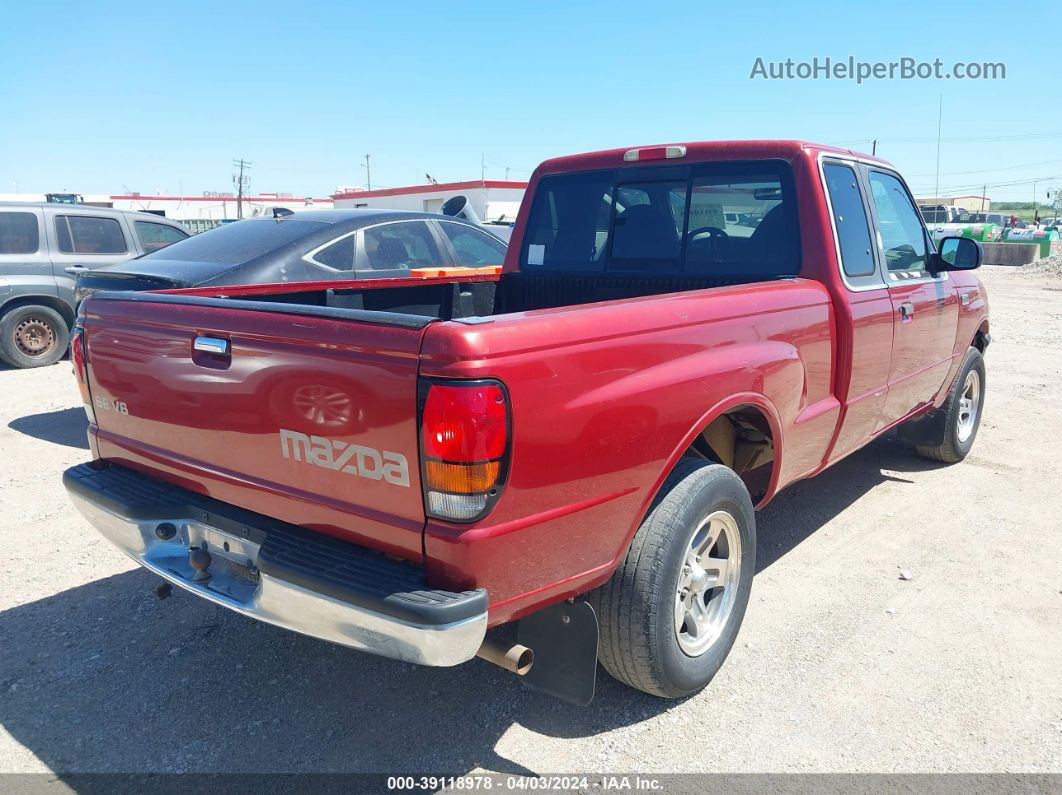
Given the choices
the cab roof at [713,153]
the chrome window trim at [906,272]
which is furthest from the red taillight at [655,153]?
the chrome window trim at [906,272]

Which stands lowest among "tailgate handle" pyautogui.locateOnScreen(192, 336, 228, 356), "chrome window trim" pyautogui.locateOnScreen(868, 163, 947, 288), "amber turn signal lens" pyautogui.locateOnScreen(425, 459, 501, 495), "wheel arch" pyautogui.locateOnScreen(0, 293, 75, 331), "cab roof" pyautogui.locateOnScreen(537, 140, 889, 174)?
"amber turn signal lens" pyautogui.locateOnScreen(425, 459, 501, 495)

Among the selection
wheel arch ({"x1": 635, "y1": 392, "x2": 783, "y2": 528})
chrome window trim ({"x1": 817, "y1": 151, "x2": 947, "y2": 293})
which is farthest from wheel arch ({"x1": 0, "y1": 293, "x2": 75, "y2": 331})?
chrome window trim ({"x1": 817, "y1": 151, "x2": 947, "y2": 293})

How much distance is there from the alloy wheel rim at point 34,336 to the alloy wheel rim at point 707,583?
8896mm

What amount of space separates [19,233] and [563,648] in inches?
364

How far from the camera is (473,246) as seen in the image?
7.53 meters

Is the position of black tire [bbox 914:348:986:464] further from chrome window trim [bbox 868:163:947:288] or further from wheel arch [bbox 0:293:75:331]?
wheel arch [bbox 0:293:75:331]

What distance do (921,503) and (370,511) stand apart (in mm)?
4091

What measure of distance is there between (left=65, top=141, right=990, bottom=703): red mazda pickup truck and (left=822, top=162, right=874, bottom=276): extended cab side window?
2 centimetres

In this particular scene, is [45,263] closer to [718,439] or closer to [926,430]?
[718,439]

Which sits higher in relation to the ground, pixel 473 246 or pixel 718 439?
pixel 473 246

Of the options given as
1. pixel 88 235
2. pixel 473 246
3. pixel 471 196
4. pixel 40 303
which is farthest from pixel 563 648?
pixel 471 196

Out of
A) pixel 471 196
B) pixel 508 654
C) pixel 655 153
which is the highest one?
pixel 471 196

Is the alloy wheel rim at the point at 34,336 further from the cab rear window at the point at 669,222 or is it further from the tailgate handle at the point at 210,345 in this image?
the tailgate handle at the point at 210,345

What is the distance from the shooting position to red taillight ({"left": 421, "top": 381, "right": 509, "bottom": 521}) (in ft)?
6.50
